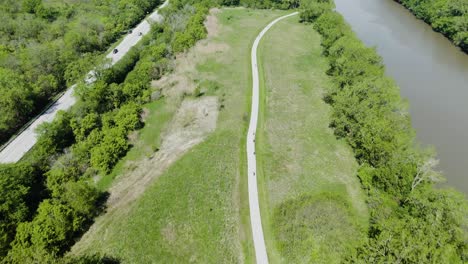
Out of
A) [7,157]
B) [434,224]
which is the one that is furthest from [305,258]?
[7,157]

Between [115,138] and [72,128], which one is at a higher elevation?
[115,138]

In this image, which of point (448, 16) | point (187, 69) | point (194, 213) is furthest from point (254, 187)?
point (448, 16)

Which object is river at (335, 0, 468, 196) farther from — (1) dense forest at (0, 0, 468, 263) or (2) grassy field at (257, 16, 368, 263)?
(2) grassy field at (257, 16, 368, 263)

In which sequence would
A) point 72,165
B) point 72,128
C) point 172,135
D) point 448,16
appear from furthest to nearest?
point 448,16, point 172,135, point 72,128, point 72,165

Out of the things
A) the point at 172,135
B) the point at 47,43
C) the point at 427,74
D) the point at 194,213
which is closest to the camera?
the point at 194,213

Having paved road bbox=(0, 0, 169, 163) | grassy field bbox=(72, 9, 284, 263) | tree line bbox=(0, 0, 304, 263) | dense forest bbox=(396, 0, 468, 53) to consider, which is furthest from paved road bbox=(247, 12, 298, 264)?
dense forest bbox=(396, 0, 468, 53)

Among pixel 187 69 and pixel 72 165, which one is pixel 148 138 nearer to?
pixel 72 165

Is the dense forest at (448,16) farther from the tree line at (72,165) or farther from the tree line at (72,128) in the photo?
the tree line at (72,165)
